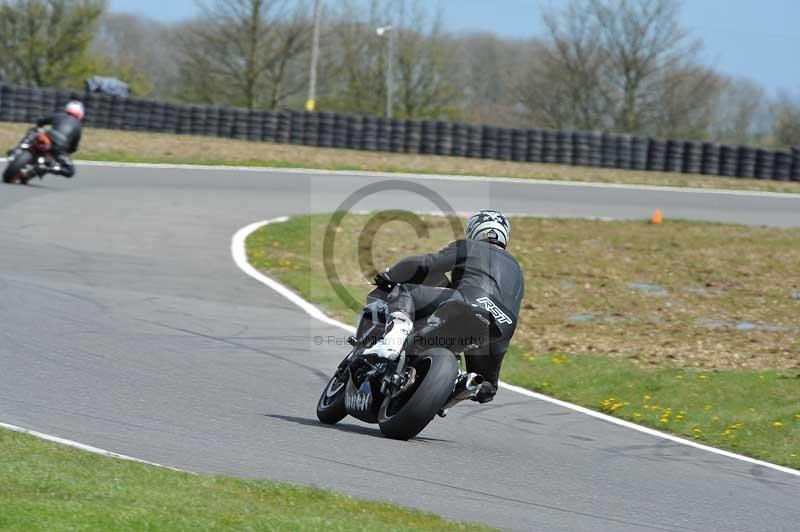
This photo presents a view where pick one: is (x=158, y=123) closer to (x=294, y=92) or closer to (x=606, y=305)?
(x=606, y=305)

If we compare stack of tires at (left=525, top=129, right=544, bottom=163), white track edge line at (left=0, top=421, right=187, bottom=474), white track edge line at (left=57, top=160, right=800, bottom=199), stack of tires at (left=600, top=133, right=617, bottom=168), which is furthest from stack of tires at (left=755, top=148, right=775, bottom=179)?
white track edge line at (left=0, top=421, right=187, bottom=474)

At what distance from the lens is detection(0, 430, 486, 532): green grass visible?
16.0 feet

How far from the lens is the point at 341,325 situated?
505 inches

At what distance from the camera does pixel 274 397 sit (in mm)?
9055

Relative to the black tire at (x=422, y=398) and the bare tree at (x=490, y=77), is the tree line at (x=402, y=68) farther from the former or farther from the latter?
the black tire at (x=422, y=398)

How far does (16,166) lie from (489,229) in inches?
552

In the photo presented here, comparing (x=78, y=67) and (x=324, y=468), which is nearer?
(x=324, y=468)

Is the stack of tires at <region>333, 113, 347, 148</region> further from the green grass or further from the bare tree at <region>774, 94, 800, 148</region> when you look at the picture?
the green grass

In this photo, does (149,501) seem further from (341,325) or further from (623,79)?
(623,79)

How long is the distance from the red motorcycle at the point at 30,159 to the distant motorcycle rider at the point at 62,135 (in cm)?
4

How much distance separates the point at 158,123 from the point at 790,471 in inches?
973

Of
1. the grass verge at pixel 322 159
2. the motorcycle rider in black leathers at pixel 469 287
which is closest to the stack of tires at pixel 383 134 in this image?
the grass verge at pixel 322 159

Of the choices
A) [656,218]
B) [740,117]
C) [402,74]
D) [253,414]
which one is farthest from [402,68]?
[253,414]

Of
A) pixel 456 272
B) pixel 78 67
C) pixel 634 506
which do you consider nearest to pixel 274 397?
pixel 456 272
